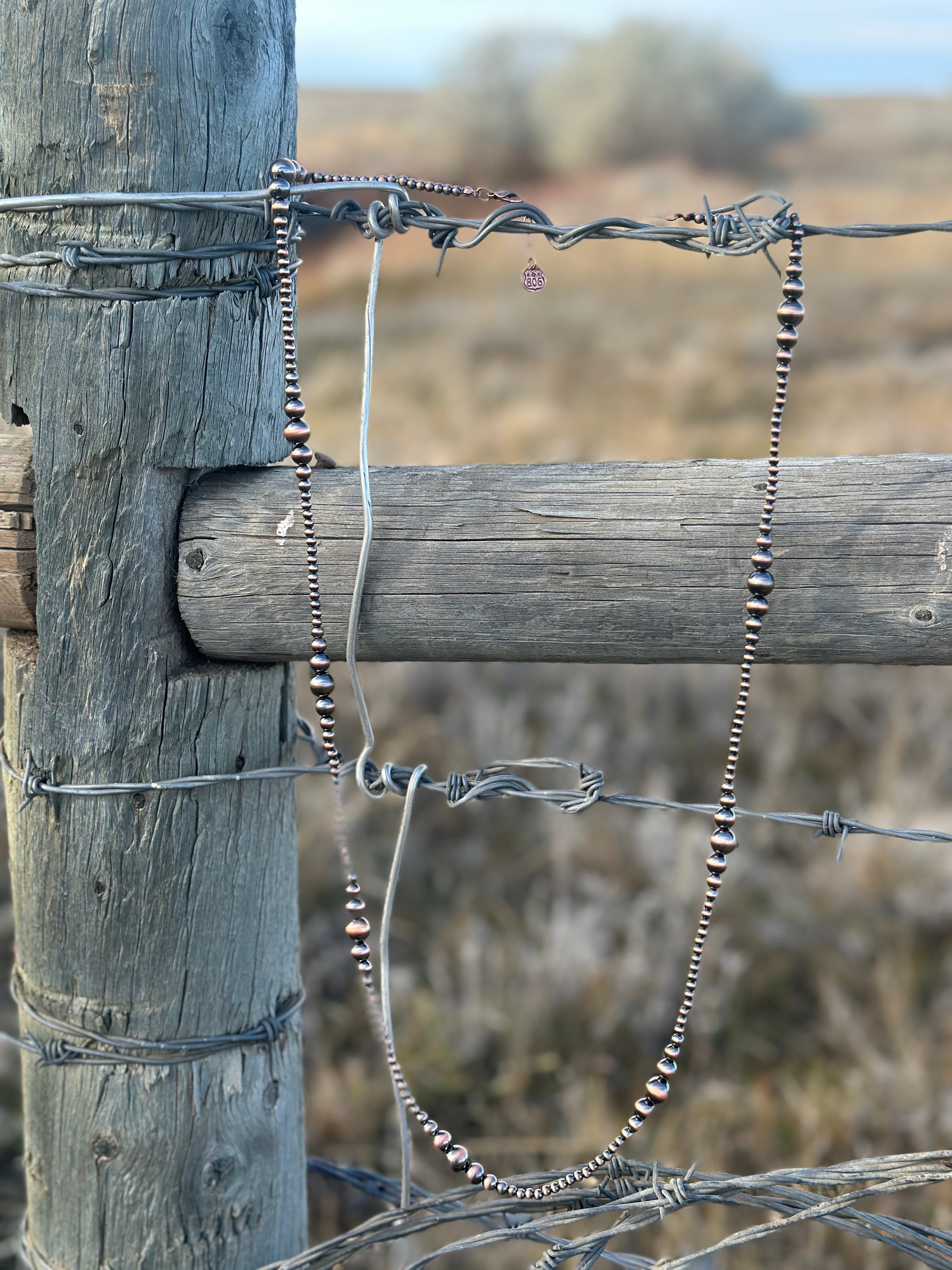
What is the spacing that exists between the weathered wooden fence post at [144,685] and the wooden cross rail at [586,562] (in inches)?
3.9

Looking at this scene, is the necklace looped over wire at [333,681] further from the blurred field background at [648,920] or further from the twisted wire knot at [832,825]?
the blurred field background at [648,920]

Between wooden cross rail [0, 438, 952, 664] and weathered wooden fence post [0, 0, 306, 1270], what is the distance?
0.10 m

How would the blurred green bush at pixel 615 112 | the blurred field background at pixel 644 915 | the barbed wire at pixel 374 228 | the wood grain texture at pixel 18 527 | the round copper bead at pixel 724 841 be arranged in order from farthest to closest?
the blurred green bush at pixel 615 112
the blurred field background at pixel 644 915
the wood grain texture at pixel 18 527
the round copper bead at pixel 724 841
the barbed wire at pixel 374 228

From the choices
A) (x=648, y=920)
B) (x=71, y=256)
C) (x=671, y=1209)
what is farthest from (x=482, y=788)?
(x=648, y=920)

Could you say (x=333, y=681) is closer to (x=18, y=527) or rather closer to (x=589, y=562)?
(x=589, y=562)

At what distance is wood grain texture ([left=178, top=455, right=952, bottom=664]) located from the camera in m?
1.28

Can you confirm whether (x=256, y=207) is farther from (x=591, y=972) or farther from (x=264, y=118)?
(x=591, y=972)

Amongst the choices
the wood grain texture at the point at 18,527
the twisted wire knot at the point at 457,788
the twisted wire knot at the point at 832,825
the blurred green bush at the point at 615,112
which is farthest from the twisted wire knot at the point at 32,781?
the blurred green bush at the point at 615,112

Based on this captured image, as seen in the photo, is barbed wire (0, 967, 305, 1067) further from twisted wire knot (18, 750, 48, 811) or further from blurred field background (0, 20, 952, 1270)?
blurred field background (0, 20, 952, 1270)

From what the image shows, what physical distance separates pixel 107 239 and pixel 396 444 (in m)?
6.51

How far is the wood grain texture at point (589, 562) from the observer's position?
1.28 meters

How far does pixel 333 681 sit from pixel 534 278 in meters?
0.54

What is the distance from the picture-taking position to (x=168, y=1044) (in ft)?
5.06

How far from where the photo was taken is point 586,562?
134cm
